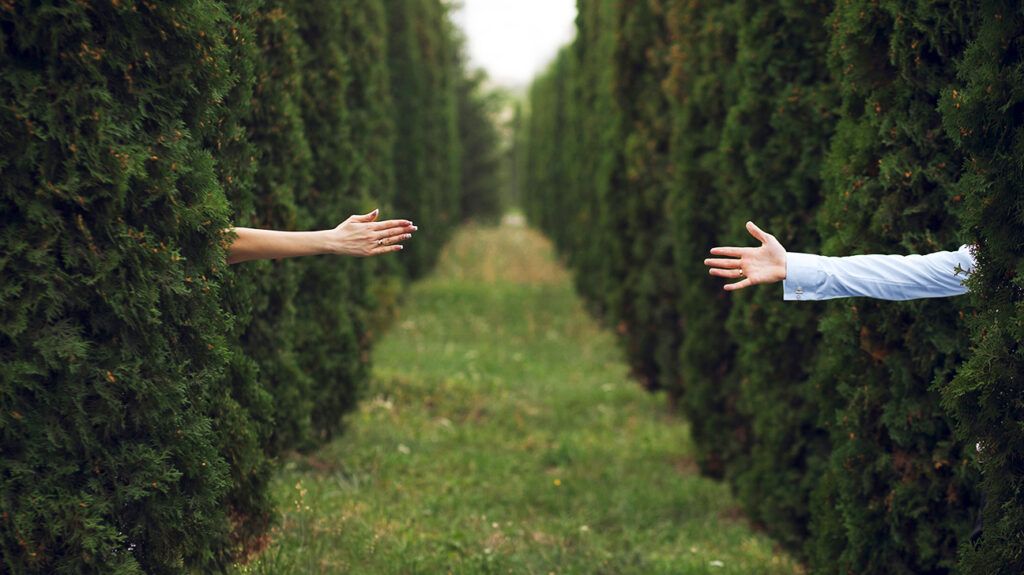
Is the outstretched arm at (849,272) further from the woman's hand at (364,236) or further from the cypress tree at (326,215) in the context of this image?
the cypress tree at (326,215)

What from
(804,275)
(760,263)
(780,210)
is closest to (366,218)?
(760,263)

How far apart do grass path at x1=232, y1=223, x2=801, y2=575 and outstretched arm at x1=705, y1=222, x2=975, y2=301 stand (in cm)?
247

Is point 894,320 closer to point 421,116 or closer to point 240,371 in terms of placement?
point 240,371

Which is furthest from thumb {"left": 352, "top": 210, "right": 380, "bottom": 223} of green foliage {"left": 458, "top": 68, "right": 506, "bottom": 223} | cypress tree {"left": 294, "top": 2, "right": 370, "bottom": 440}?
green foliage {"left": 458, "top": 68, "right": 506, "bottom": 223}

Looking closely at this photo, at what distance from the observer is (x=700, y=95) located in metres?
7.68

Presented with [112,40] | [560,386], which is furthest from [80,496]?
[560,386]

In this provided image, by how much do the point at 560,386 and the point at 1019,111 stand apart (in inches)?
307

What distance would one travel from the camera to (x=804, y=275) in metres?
3.64

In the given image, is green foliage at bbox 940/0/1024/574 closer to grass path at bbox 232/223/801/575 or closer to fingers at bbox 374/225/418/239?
fingers at bbox 374/225/418/239

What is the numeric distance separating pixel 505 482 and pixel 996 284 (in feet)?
15.2

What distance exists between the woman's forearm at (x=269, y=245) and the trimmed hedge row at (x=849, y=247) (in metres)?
2.37

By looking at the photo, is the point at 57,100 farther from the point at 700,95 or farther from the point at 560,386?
the point at 560,386

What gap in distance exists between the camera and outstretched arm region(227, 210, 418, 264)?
12.3 ft

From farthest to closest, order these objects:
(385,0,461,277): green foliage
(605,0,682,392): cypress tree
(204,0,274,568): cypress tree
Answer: (385,0,461,277): green foliage → (605,0,682,392): cypress tree → (204,0,274,568): cypress tree
